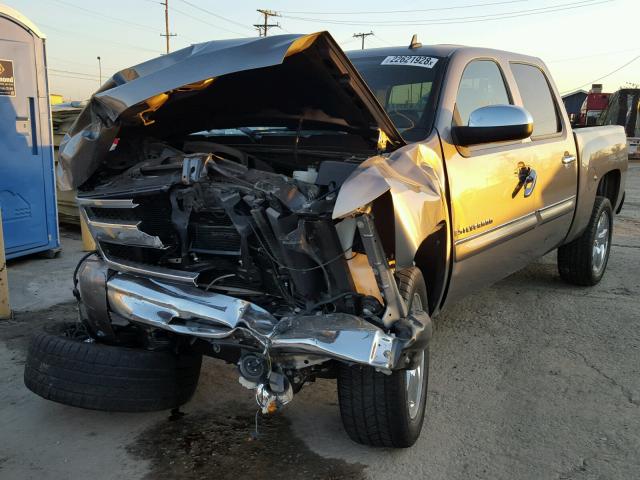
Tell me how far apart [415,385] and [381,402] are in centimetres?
35

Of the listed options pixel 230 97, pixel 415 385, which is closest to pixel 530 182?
pixel 415 385

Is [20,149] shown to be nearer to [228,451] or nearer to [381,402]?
[228,451]

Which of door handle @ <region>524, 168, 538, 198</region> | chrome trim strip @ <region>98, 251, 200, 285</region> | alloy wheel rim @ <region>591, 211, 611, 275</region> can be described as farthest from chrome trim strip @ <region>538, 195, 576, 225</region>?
chrome trim strip @ <region>98, 251, 200, 285</region>

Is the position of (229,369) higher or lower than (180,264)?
lower

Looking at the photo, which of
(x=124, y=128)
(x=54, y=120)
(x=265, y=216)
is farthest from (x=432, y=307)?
(x=54, y=120)

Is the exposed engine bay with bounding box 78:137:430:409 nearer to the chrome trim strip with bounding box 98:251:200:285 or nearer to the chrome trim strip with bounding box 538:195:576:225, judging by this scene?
the chrome trim strip with bounding box 98:251:200:285

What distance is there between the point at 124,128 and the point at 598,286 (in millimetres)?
4873

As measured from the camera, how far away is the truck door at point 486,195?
3.36 meters

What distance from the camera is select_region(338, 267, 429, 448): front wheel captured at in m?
2.73

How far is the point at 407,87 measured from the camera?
12.3ft

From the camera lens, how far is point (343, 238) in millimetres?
2494

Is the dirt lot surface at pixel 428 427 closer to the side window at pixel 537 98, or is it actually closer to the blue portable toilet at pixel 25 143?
the side window at pixel 537 98

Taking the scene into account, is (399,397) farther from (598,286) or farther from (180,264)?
(598,286)

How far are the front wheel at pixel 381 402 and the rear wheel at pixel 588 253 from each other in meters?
3.31
